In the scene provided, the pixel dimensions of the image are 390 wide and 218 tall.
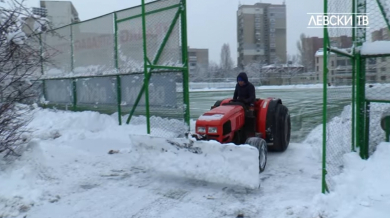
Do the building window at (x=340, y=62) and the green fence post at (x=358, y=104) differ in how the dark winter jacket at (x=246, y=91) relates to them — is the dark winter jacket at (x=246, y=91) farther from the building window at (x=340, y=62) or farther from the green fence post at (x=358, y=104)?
the green fence post at (x=358, y=104)

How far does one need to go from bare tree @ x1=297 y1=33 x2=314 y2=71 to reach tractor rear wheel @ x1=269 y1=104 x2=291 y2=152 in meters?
64.5

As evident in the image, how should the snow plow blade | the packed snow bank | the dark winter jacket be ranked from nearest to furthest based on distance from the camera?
the packed snow bank, the snow plow blade, the dark winter jacket

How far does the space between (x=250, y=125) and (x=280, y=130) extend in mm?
765

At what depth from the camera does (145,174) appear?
6582 millimetres

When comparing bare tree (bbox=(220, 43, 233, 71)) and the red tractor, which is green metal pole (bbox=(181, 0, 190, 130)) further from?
bare tree (bbox=(220, 43, 233, 71))

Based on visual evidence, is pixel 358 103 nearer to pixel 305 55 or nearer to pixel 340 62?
pixel 340 62

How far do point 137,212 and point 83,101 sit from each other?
8.26 m

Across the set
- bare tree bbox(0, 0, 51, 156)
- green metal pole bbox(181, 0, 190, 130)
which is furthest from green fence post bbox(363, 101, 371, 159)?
bare tree bbox(0, 0, 51, 156)

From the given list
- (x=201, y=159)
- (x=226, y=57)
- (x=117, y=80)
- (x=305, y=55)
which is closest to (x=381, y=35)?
(x=201, y=159)

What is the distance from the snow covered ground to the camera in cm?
461

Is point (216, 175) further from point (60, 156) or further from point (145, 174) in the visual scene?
point (60, 156)

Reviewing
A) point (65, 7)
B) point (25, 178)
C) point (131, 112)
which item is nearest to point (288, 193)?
point (25, 178)

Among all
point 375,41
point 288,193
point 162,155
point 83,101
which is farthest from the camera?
point 83,101

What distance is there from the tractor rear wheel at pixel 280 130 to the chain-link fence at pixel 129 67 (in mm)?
1874
